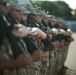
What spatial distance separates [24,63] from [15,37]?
30 cm

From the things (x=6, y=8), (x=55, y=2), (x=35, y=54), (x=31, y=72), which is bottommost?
(x=55, y=2)

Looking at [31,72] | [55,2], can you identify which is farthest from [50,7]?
[31,72]

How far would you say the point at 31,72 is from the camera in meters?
5.76

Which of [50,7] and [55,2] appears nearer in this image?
[50,7]

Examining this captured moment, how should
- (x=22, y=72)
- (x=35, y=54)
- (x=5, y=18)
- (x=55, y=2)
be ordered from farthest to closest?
(x=55, y=2), (x=22, y=72), (x=35, y=54), (x=5, y=18)

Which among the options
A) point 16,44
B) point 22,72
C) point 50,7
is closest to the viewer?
point 16,44

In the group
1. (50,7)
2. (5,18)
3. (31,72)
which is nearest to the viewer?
(5,18)

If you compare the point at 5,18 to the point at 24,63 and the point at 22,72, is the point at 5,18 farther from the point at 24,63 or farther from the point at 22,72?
the point at 22,72

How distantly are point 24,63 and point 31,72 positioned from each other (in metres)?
1.98

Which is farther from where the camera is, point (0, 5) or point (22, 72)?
point (22, 72)

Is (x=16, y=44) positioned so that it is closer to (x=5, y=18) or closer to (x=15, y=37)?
(x=15, y=37)

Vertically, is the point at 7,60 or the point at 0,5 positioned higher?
the point at 0,5

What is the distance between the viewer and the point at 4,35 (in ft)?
12.4

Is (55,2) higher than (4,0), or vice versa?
(4,0)
